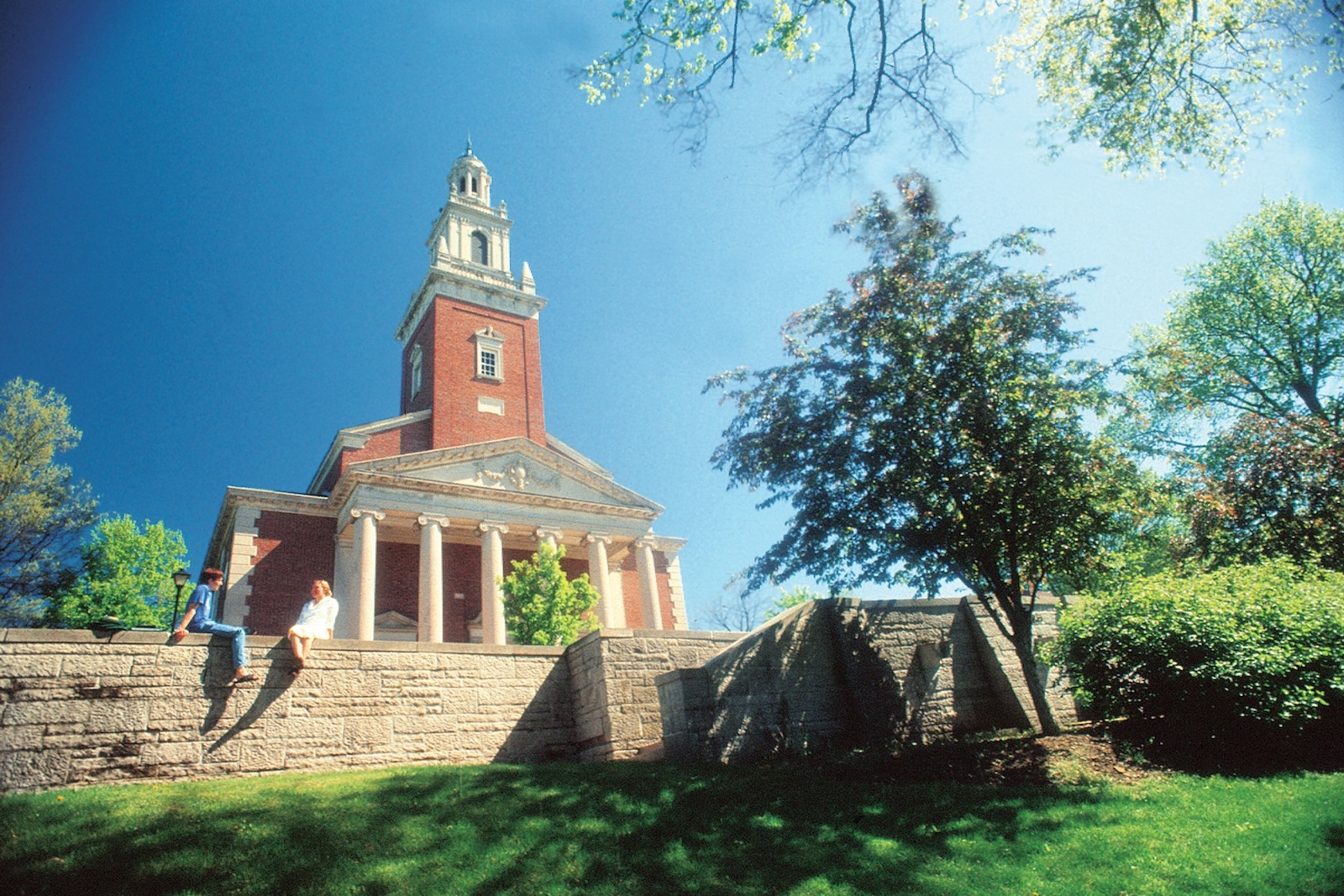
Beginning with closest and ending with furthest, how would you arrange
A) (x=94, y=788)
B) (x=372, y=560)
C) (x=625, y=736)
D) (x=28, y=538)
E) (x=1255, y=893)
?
1. (x=1255, y=893)
2. (x=94, y=788)
3. (x=625, y=736)
4. (x=372, y=560)
5. (x=28, y=538)

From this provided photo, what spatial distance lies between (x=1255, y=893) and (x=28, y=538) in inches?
1285

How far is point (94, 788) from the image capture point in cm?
673

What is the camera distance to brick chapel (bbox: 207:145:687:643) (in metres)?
22.2

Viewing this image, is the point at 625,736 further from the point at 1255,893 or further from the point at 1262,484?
the point at 1262,484

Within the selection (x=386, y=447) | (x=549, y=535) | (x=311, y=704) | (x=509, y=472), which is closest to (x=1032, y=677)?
(x=311, y=704)

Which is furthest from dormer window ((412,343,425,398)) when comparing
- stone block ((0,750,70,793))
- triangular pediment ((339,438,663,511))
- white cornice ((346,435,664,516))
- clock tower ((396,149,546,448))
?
stone block ((0,750,70,793))

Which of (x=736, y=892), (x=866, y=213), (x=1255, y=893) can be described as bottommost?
(x=1255, y=893)

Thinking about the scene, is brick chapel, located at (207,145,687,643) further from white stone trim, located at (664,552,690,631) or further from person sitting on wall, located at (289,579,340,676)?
person sitting on wall, located at (289,579,340,676)

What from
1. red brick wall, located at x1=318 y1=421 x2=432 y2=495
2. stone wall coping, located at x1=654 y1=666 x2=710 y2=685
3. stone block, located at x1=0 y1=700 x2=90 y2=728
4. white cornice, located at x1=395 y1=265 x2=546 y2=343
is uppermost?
white cornice, located at x1=395 y1=265 x2=546 y2=343

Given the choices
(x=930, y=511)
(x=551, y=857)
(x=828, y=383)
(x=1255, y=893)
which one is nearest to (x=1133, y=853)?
(x=1255, y=893)

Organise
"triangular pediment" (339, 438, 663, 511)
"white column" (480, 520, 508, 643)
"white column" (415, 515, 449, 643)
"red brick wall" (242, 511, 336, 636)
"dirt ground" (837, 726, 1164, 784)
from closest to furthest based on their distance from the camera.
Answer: "dirt ground" (837, 726, 1164, 784) < "white column" (415, 515, 449, 643) < "white column" (480, 520, 508, 643) < "red brick wall" (242, 511, 336, 636) < "triangular pediment" (339, 438, 663, 511)

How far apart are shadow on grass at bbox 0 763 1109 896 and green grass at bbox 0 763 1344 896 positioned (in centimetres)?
2

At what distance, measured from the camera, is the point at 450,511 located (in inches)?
920

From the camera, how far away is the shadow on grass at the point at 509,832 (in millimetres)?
4684
